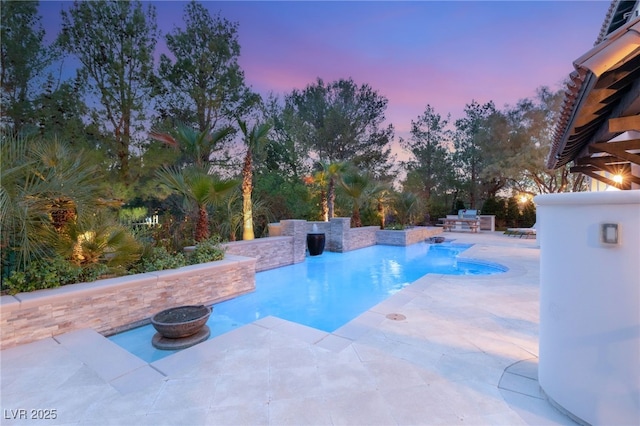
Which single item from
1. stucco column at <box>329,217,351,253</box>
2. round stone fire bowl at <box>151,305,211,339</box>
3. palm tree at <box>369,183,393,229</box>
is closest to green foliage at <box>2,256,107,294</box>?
round stone fire bowl at <box>151,305,211,339</box>

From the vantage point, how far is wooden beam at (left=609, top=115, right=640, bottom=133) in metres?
3.58

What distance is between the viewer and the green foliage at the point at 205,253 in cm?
619

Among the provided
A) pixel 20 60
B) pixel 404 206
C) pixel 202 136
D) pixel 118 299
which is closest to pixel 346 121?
pixel 404 206

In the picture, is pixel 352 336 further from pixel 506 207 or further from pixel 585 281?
pixel 506 207

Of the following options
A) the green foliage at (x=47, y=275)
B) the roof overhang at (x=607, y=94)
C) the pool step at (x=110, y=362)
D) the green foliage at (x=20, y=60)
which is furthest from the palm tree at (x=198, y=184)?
the green foliage at (x=20, y=60)

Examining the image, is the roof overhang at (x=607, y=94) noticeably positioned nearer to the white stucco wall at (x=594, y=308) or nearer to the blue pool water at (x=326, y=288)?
the white stucco wall at (x=594, y=308)

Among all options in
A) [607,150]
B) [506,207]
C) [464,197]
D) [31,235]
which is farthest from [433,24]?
[464,197]

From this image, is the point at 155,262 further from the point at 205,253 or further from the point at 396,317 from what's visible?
the point at 396,317

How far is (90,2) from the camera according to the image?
1049 centimetres

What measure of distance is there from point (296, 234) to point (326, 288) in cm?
313

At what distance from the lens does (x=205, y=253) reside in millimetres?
6355

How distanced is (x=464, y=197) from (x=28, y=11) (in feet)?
86.1

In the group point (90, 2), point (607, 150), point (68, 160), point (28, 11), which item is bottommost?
point (68, 160)

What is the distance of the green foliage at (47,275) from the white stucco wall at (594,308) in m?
5.86
